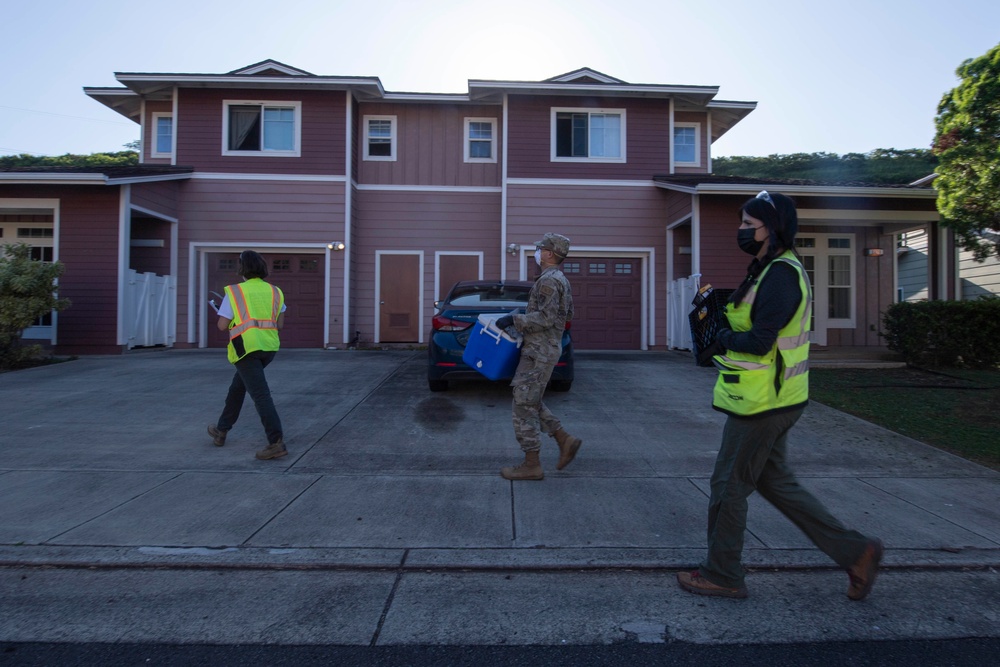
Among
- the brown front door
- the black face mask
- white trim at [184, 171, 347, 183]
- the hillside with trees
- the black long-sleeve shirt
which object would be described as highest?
the hillside with trees

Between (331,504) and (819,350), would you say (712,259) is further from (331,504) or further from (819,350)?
(331,504)

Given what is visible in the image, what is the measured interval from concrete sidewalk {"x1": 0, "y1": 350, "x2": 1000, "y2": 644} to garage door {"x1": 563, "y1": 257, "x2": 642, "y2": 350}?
6.59 meters

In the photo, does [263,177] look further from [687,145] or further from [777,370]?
[777,370]

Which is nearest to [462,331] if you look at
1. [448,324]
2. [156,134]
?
[448,324]

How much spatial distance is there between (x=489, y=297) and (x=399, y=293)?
7.02 m

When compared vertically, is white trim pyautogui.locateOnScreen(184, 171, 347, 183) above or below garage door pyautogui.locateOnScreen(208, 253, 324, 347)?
→ above

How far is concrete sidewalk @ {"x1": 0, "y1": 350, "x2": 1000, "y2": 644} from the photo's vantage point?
10.2ft

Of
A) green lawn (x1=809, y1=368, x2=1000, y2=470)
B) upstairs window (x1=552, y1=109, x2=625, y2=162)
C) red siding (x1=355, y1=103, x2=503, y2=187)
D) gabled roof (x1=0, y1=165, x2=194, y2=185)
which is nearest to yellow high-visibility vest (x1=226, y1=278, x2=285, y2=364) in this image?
green lawn (x1=809, y1=368, x2=1000, y2=470)

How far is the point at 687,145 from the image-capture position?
15531 millimetres

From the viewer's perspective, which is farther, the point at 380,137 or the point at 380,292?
the point at 380,137

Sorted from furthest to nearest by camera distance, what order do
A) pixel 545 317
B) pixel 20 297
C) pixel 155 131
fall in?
pixel 155 131, pixel 20 297, pixel 545 317

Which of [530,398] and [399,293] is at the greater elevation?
[399,293]

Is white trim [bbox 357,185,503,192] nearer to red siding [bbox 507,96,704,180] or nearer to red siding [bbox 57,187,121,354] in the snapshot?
red siding [bbox 507,96,704,180]

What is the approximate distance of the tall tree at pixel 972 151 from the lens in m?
8.07
